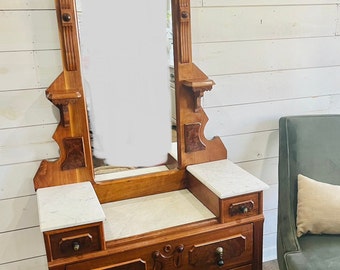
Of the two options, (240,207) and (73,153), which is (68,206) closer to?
(73,153)

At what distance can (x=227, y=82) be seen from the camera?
5.86 ft

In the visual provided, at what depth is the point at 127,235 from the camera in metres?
1.39

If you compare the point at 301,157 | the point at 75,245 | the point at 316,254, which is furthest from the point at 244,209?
the point at 75,245

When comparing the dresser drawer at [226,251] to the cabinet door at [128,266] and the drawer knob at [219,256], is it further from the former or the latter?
the cabinet door at [128,266]

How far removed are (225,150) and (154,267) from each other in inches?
25.6

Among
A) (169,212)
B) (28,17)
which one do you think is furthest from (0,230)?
(28,17)

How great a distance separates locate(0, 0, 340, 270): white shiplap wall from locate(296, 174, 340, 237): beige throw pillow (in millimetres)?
384

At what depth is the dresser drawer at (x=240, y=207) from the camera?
4.75 feet

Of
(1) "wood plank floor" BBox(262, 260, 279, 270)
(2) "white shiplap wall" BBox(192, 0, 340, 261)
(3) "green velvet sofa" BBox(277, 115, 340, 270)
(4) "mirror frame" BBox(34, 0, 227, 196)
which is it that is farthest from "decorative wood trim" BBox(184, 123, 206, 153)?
(1) "wood plank floor" BBox(262, 260, 279, 270)

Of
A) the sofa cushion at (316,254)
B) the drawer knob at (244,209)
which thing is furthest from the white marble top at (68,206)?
the sofa cushion at (316,254)

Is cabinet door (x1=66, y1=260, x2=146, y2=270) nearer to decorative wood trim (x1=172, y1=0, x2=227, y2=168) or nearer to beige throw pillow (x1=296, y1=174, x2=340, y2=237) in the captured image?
decorative wood trim (x1=172, y1=0, x2=227, y2=168)

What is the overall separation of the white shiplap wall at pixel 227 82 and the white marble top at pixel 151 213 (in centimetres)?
36

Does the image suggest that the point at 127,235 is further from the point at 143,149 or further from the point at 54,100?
the point at 54,100

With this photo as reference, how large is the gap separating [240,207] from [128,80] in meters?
0.70
